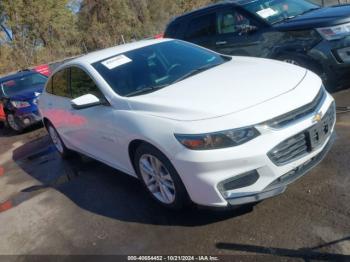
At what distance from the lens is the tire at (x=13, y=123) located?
11.3 m

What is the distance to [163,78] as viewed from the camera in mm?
5016

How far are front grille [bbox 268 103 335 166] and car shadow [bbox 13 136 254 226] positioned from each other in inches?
27.9

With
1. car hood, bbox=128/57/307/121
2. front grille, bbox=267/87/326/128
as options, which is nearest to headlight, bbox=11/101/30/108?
car hood, bbox=128/57/307/121

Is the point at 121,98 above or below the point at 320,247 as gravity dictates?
above

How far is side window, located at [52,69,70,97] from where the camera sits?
247 inches

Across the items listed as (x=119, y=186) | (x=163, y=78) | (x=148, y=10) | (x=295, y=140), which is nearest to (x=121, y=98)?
(x=163, y=78)

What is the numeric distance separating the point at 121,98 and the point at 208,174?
1.43m

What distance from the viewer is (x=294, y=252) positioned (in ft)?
11.5

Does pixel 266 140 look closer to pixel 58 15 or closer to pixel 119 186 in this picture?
pixel 119 186

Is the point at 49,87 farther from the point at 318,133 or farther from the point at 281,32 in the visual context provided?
the point at 318,133

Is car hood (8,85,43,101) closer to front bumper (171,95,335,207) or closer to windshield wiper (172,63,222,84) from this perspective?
windshield wiper (172,63,222,84)

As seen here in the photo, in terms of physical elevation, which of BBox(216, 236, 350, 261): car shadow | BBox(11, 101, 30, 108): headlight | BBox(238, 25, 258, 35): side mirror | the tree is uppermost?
BBox(238, 25, 258, 35): side mirror

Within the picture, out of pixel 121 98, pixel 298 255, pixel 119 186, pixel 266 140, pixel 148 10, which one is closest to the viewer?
pixel 298 255

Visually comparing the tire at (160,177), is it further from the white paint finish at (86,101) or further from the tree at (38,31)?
the tree at (38,31)
